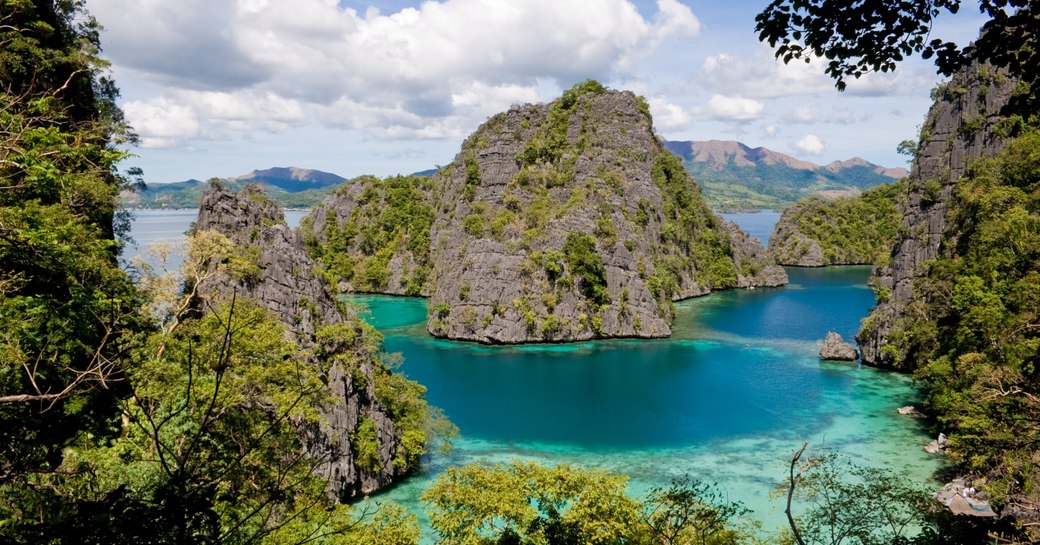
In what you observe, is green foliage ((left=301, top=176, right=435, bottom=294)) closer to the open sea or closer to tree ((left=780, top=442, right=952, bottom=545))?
the open sea

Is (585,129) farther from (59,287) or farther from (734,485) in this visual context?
(59,287)

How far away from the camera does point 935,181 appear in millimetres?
47875

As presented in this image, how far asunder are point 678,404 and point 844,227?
105896mm

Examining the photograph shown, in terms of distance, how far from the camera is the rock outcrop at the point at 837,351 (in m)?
50.5

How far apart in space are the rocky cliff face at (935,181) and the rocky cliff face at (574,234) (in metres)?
20.9

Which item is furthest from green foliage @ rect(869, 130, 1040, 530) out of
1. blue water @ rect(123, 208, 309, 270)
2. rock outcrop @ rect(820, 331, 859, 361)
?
blue water @ rect(123, 208, 309, 270)

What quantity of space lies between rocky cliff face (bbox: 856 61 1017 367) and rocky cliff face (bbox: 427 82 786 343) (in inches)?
822

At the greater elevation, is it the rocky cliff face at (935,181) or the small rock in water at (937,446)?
the rocky cliff face at (935,181)

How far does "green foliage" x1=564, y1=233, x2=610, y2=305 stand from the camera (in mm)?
63312

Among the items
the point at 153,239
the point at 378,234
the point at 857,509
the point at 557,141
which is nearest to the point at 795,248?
the point at 557,141

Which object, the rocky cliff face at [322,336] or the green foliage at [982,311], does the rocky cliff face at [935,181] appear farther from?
the rocky cliff face at [322,336]

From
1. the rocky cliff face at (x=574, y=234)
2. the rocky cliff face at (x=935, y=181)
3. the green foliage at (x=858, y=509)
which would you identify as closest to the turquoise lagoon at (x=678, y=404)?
the green foliage at (x=858, y=509)

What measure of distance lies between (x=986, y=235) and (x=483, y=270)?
4321 centimetres

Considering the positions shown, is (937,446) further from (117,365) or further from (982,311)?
(117,365)
